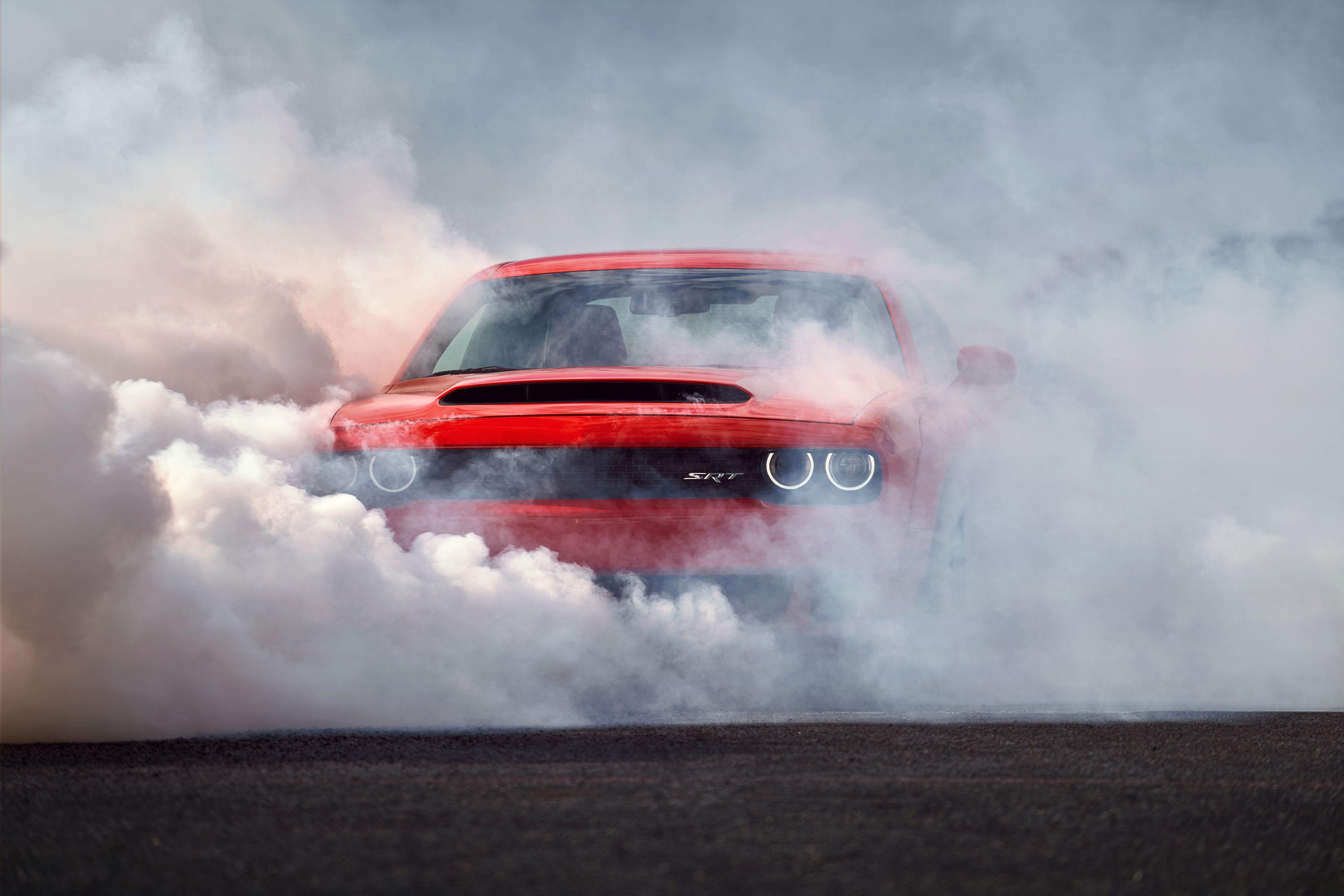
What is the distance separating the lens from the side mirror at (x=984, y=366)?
15.2 ft

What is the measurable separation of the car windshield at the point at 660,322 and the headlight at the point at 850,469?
0.73m

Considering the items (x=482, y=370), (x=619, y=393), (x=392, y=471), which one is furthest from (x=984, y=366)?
(x=392, y=471)

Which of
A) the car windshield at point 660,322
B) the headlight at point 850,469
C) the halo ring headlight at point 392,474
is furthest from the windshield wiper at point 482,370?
the headlight at point 850,469

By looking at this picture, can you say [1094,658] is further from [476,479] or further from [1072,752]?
[476,479]

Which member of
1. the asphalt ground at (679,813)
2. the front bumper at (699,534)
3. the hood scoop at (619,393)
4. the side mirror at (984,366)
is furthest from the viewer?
the side mirror at (984,366)

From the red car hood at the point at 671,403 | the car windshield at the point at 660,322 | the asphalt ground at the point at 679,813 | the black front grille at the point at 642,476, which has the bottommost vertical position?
the asphalt ground at the point at 679,813

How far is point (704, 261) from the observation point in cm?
518

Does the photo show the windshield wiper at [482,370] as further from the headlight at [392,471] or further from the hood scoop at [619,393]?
the headlight at [392,471]

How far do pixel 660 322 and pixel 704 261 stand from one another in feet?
0.87

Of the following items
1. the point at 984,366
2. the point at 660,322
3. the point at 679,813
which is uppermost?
the point at 660,322

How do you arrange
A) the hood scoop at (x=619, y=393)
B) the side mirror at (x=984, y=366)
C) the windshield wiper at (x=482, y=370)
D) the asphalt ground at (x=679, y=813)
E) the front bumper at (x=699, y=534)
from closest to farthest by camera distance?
the asphalt ground at (x=679, y=813) < the front bumper at (x=699, y=534) < the hood scoop at (x=619, y=393) < the side mirror at (x=984, y=366) < the windshield wiper at (x=482, y=370)

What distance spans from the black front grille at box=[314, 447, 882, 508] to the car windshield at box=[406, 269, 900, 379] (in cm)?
72

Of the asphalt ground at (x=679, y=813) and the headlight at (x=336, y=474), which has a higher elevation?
the headlight at (x=336, y=474)

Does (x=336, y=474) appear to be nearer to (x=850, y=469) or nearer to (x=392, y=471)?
(x=392, y=471)
